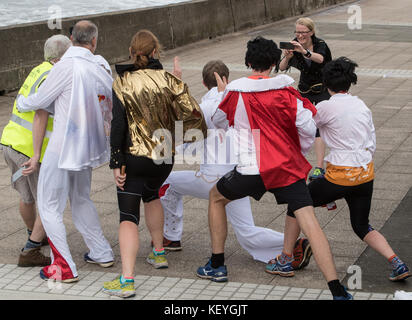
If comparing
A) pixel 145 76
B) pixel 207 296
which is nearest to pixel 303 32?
pixel 145 76

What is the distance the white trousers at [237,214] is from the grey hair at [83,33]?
1.21m

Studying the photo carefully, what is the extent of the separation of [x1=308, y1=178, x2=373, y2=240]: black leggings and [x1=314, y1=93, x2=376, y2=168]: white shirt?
6.1 inches

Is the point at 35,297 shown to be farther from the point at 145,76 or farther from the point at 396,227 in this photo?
the point at 396,227

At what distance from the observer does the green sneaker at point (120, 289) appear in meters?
5.42

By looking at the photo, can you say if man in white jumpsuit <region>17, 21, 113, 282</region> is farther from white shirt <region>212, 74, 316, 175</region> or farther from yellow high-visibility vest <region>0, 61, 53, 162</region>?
white shirt <region>212, 74, 316, 175</region>

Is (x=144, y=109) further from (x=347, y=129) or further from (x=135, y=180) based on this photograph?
(x=347, y=129)

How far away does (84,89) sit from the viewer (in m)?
5.71

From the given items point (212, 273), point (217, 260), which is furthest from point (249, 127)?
point (212, 273)

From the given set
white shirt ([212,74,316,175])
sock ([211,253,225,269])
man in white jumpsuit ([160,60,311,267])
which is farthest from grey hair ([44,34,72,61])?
sock ([211,253,225,269])

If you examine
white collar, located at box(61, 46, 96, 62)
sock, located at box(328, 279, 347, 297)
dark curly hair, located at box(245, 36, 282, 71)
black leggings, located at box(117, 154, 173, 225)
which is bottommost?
Result: sock, located at box(328, 279, 347, 297)

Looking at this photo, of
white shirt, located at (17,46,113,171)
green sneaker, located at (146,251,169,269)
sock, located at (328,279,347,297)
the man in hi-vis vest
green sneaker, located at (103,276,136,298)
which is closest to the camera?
sock, located at (328,279,347,297)

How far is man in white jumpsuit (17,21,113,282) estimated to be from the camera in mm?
5688

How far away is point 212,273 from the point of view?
574 centimetres

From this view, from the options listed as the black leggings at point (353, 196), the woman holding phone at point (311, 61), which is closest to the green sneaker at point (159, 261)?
the black leggings at point (353, 196)
